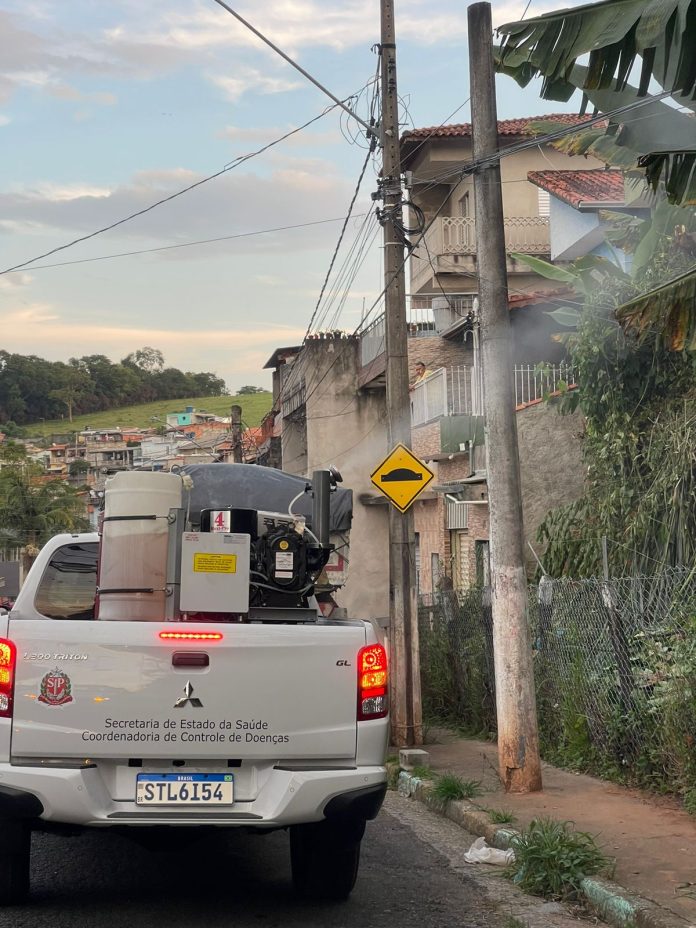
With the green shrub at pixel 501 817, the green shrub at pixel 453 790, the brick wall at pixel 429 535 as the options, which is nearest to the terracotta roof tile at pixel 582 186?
the brick wall at pixel 429 535

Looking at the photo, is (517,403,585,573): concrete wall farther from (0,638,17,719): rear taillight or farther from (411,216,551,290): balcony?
(0,638,17,719): rear taillight

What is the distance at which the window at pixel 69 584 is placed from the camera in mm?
7352

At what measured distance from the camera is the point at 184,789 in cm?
579

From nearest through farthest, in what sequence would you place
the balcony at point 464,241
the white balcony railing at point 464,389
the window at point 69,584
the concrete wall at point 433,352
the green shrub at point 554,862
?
the green shrub at point 554,862 < the window at point 69,584 < the white balcony railing at point 464,389 < the concrete wall at point 433,352 < the balcony at point 464,241

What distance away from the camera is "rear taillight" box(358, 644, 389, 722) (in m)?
6.07

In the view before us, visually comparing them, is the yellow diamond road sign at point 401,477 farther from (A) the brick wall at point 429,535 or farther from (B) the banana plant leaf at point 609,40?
(A) the brick wall at point 429,535

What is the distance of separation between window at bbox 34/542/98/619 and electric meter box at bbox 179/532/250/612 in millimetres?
1359

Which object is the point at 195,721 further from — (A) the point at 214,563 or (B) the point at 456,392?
(B) the point at 456,392

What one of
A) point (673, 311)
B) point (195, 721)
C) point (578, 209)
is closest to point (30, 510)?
point (578, 209)

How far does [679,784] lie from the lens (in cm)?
874

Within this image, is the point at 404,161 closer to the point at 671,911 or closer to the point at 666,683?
the point at 666,683

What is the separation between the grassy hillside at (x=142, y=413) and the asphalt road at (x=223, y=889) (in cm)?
12651

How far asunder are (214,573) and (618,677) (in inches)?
189

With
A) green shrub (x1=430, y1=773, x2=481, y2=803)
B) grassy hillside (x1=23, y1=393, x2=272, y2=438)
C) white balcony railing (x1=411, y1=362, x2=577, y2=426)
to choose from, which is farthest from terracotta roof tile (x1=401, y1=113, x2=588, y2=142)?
grassy hillside (x1=23, y1=393, x2=272, y2=438)
